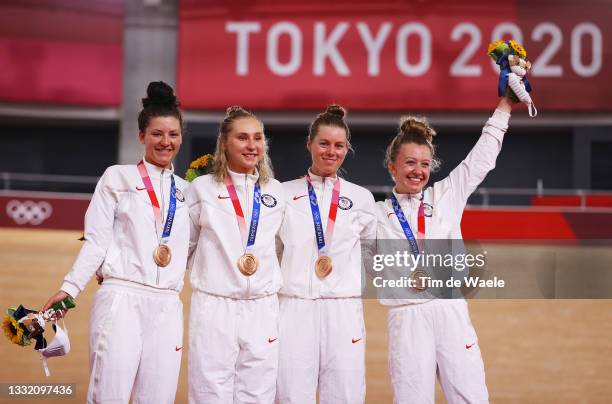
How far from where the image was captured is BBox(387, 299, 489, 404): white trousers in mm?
3342

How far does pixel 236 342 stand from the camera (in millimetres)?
3191

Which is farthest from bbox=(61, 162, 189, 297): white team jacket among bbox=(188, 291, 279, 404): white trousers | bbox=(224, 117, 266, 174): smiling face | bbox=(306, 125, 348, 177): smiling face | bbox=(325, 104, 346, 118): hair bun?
bbox=(325, 104, 346, 118): hair bun

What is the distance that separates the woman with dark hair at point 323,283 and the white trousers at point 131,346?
1.80 ft

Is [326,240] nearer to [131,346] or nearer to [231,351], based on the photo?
[231,351]

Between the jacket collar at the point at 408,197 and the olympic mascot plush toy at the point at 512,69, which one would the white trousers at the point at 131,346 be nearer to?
the jacket collar at the point at 408,197

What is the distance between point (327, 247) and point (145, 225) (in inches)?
33.8

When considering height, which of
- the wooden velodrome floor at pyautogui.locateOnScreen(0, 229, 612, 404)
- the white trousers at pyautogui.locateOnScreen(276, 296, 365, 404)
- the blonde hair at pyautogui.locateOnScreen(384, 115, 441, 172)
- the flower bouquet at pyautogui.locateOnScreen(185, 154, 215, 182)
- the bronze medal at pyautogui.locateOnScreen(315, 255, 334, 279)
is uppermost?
the blonde hair at pyautogui.locateOnScreen(384, 115, 441, 172)

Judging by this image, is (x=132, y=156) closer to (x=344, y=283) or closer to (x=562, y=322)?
(x=562, y=322)

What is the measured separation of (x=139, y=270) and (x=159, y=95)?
826mm

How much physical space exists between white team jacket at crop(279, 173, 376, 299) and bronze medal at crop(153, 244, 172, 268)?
0.57 meters

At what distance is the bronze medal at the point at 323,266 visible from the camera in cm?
336

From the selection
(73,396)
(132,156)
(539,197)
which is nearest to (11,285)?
(73,396)

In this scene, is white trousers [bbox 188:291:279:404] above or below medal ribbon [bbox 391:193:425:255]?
below

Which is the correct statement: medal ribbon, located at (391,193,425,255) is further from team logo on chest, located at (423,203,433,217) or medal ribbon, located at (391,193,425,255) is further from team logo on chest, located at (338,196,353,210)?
team logo on chest, located at (338,196,353,210)
